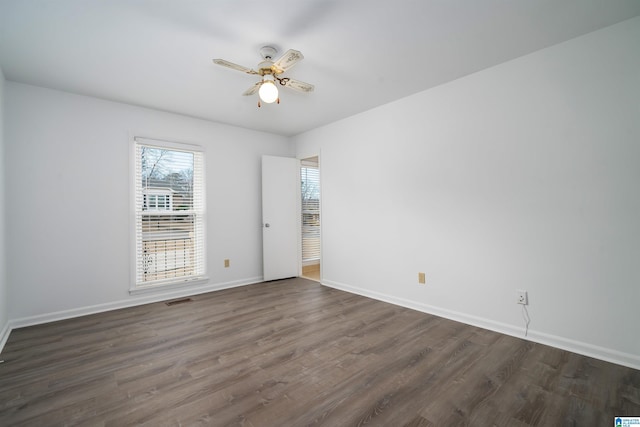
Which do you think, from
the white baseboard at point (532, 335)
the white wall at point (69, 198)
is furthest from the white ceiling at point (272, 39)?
the white baseboard at point (532, 335)

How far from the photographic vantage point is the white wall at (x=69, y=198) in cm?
303

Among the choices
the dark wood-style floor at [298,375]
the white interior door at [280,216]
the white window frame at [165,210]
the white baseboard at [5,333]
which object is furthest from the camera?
the white interior door at [280,216]

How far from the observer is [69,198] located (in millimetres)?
3281

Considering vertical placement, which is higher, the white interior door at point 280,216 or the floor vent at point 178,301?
the white interior door at point 280,216

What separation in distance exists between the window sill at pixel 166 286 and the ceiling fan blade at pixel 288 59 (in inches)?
124

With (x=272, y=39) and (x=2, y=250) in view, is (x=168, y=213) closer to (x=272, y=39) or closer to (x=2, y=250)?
(x=2, y=250)

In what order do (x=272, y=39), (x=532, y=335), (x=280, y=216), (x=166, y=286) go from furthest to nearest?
A: (x=280, y=216), (x=166, y=286), (x=532, y=335), (x=272, y=39)

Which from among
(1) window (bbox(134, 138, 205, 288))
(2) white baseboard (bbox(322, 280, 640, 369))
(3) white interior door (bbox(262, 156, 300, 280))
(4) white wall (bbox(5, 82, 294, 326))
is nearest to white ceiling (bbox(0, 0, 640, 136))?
(4) white wall (bbox(5, 82, 294, 326))

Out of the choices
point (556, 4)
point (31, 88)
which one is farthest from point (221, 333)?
point (556, 4)

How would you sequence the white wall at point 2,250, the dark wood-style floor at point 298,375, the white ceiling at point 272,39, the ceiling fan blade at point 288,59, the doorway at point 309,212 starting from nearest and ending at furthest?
1. the dark wood-style floor at point 298,375
2. the white ceiling at point 272,39
3. the ceiling fan blade at point 288,59
4. the white wall at point 2,250
5. the doorway at point 309,212

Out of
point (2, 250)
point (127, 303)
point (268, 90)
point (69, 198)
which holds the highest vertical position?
point (268, 90)

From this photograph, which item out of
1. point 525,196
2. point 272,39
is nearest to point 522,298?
point 525,196

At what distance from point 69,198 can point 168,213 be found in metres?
1.05

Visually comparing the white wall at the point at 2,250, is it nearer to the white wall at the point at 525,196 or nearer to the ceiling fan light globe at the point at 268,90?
the ceiling fan light globe at the point at 268,90
